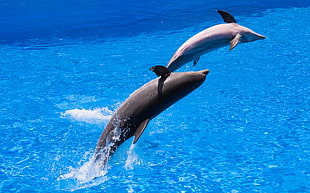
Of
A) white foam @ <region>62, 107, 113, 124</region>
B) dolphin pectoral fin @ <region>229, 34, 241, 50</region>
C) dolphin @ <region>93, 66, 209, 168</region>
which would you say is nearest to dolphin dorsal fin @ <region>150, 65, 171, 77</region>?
dolphin @ <region>93, 66, 209, 168</region>

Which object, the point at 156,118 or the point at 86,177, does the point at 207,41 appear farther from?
the point at 156,118

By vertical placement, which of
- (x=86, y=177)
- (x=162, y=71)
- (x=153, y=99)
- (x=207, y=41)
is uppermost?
(x=207, y=41)

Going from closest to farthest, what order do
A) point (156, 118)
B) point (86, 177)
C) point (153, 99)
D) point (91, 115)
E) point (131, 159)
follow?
1. point (153, 99)
2. point (86, 177)
3. point (131, 159)
4. point (156, 118)
5. point (91, 115)

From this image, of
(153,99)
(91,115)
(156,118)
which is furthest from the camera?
(91,115)

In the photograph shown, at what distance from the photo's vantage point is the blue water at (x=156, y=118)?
235 inches

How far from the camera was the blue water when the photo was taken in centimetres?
596

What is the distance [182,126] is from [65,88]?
3387mm

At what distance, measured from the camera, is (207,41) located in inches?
207

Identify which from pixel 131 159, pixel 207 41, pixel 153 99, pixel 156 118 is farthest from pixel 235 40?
pixel 156 118

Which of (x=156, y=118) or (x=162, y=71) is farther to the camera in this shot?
(x=156, y=118)

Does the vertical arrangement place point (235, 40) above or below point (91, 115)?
above

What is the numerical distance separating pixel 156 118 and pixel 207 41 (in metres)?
2.93

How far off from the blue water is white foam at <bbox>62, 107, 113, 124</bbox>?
0.06ft

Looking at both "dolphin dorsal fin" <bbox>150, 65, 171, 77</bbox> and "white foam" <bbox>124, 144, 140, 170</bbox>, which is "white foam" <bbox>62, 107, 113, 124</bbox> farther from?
"dolphin dorsal fin" <bbox>150, 65, 171, 77</bbox>
